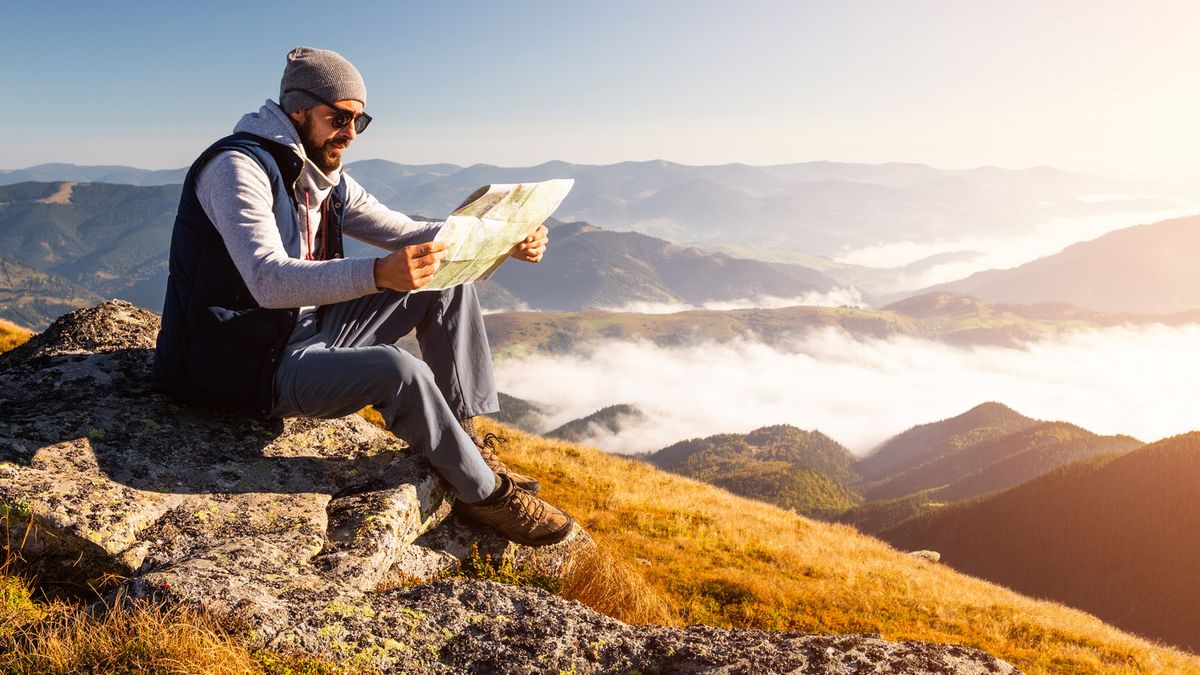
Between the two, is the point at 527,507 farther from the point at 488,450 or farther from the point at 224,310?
the point at 224,310

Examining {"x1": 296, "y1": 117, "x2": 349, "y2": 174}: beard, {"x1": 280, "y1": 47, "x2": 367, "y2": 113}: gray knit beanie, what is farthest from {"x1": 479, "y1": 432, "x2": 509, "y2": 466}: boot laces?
{"x1": 280, "y1": 47, "x2": 367, "y2": 113}: gray knit beanie

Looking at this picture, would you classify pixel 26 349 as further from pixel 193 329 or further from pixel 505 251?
pixel 505 251

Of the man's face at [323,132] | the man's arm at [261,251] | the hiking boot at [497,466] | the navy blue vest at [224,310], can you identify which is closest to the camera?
the man's arm at [261,251]

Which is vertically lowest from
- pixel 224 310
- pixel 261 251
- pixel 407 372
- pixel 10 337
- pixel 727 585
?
pixel 727 585

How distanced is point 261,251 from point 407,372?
4.74 ft

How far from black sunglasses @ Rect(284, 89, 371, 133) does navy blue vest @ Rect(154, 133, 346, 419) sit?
1.60ft

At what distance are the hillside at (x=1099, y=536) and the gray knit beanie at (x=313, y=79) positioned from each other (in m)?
196

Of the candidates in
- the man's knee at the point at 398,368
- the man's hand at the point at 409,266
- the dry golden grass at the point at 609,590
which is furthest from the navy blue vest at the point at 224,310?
the dry golden grass at the point at 609,590

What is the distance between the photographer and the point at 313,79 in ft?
18.6

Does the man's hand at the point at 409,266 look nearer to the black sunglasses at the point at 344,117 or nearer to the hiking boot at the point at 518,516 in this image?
the black sunglasses at the point at 344,117

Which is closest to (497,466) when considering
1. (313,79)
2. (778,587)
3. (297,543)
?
(297,543)

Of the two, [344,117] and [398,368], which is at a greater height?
[344,117]

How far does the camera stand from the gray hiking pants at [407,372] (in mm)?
5719

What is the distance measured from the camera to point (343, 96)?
576 centimetres
